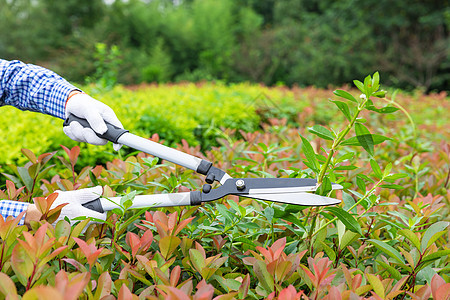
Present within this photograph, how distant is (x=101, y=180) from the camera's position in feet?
4.95

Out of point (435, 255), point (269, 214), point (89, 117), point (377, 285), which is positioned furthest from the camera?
point (89, 117)

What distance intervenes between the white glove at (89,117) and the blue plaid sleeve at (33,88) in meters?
0.07

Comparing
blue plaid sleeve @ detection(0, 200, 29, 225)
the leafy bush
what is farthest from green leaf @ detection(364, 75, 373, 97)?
blue plaid sleeve @ detection(0, 200, 29, 225)

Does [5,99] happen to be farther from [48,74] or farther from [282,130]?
[282,130]

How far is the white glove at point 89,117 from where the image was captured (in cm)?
141

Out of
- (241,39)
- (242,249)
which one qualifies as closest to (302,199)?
(242,249)

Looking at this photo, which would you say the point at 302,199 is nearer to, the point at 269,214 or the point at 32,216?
the point at 269,214

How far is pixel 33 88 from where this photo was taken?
1.60 meters

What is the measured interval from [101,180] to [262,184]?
686 millimetres

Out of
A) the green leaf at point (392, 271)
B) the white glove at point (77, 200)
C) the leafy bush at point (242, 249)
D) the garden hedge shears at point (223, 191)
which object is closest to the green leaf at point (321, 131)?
the leafy bush at point (242, 249)

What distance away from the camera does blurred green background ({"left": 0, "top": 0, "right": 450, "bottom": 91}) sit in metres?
16.4

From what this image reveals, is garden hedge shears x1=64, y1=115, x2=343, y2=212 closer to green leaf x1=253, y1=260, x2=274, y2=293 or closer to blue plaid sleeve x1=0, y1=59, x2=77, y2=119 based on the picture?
green leaf x1=253, y1=260, x2=274, y2=293

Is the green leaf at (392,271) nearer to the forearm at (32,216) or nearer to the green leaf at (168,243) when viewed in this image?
the green leaf at (168,243)

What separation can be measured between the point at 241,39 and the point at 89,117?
75.8 feet
